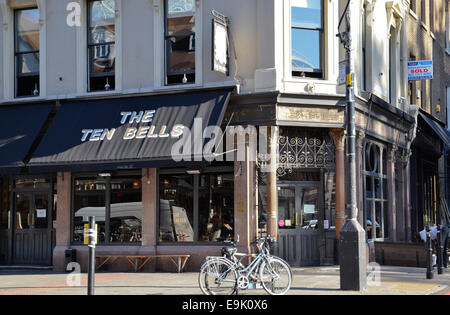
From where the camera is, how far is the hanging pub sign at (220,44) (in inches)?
674

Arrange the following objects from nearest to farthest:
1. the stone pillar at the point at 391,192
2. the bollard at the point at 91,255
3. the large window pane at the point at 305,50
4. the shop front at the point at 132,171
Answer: the bollard at the point at 91,255, the shop front at the point at 132,171, the large window pane at the point at 305,50, the stone pillar at the point at 391,192

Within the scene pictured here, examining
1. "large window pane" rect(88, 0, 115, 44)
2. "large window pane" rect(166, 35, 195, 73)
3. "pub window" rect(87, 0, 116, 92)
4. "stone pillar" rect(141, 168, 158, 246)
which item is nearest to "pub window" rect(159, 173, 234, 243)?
"stone pillar" rect(141, 168, 158, 246)

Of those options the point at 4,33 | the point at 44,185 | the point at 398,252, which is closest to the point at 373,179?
the point at 398,252

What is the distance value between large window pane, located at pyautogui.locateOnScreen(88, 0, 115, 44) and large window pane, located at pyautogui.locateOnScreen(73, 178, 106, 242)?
13.7ft

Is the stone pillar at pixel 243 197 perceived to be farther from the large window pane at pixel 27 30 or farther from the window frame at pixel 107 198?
the large window pane at pixel 27 30

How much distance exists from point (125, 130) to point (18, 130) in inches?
140

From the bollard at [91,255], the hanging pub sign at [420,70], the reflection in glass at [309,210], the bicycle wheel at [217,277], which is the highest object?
the hanging pub sign at [420,70]

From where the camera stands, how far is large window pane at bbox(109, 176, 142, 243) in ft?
61.5

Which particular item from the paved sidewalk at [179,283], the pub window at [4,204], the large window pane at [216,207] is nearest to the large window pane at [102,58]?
the large window pane at [216,207]

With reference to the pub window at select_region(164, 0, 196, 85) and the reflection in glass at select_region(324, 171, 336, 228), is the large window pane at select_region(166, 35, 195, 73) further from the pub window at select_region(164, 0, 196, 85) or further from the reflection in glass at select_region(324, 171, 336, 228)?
the reflection in glass at select_region(324, 171, 336, 228)

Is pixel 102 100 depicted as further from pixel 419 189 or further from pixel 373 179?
pixel 419 189

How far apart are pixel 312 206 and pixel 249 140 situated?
2578 millimetres

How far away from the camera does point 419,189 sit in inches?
1038
